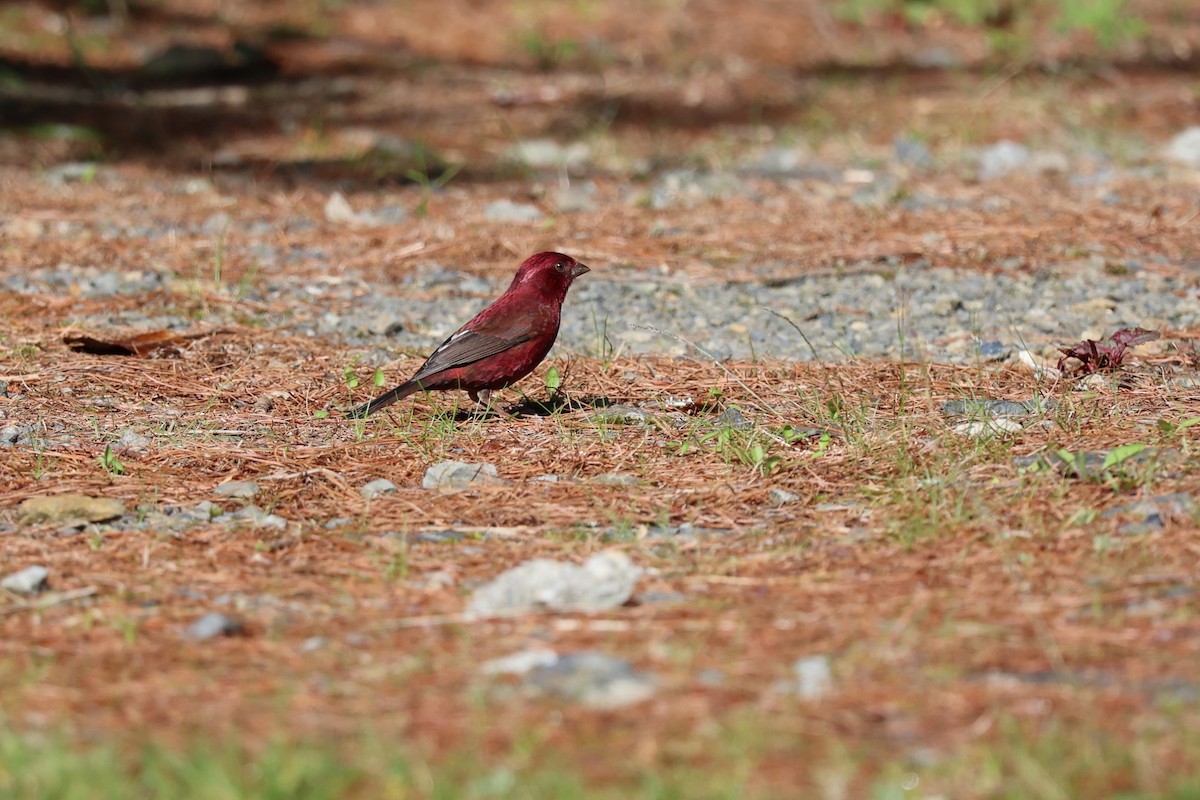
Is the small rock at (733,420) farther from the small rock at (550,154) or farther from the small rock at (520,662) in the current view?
the small rock at (550,154)

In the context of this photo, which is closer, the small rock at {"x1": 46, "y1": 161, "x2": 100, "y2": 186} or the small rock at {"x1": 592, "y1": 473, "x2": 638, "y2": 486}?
the small rock at {"x1": 592, "y1": 473, "x2": 638, "y2": 486}

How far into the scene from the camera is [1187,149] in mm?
8406

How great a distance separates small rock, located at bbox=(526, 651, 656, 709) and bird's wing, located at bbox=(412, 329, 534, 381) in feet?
6.94

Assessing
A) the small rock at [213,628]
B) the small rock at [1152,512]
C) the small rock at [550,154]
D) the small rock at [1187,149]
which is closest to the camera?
the small rock at [213,628]

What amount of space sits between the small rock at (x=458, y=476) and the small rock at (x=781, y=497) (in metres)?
0.75

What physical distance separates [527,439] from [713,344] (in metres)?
1.34

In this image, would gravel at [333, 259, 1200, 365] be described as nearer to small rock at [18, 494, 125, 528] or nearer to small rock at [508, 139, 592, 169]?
small rock at [18, 494, 125, 528]

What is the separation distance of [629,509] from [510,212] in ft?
13.5

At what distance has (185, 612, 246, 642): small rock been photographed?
2.90 m

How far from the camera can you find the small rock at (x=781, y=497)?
3.70 meters

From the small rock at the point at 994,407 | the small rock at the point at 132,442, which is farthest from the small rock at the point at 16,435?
the small rock at the point at 994,407

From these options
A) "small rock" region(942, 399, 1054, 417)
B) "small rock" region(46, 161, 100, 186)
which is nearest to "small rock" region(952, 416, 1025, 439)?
"small rock" region(942, 399, 1054, 417)

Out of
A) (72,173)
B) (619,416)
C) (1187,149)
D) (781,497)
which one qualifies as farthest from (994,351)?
(72,173)

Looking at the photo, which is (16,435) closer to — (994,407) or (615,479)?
(615,479)
